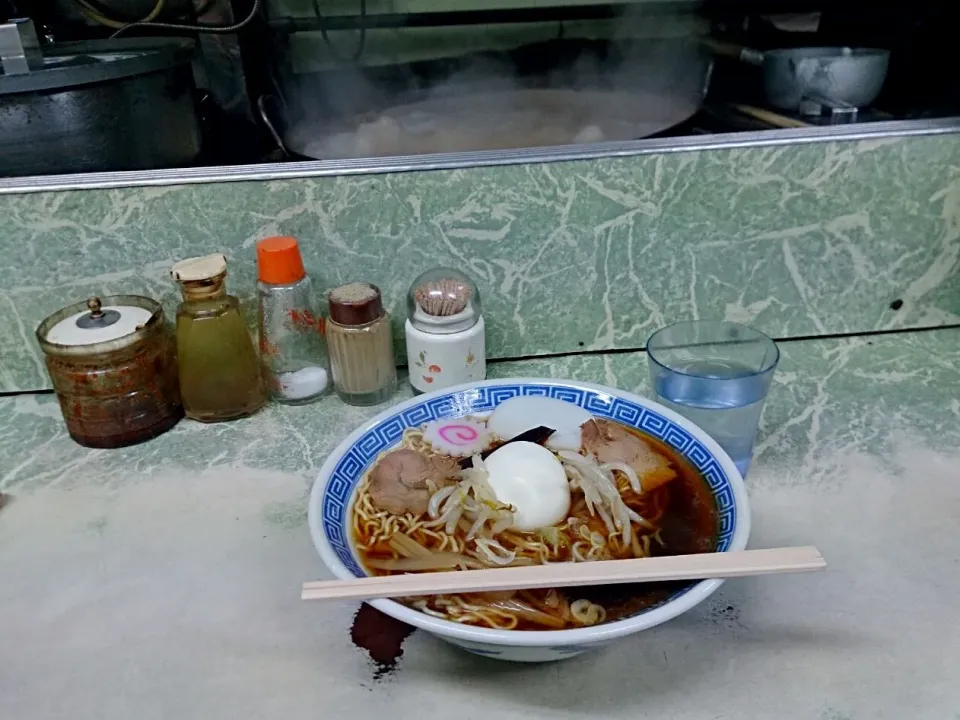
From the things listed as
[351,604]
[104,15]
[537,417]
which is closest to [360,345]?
[537,417]

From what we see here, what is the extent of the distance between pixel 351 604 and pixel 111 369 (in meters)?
0.54

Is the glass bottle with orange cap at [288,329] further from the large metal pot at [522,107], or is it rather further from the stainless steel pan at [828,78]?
the stainless steel pan at [828,78]

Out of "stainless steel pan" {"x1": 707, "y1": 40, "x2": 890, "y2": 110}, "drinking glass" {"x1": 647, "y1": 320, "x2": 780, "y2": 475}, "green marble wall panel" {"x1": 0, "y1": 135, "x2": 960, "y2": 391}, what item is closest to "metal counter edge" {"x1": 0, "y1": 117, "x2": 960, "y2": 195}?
"green marble wall panel" {"x1": 0, "y1": 135, "x2": 960, "y2": 391}

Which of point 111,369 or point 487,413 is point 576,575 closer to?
point 487,413

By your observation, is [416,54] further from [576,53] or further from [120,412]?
[120,412]

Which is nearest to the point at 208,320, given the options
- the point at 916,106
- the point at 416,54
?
the point at 416,54

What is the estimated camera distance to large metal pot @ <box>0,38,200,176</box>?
112cm

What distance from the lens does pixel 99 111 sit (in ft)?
3.81

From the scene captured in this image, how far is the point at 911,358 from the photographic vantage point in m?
1.35

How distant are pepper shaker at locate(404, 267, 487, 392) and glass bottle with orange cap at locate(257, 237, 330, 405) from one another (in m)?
0.17

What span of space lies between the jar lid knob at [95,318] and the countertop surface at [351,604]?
0.20m

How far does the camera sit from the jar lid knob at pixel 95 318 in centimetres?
114

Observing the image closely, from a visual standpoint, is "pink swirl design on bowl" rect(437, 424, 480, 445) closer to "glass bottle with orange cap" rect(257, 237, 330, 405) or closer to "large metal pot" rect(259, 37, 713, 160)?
"glass bottle with orange cap" rect(257, 237, 330, 405)

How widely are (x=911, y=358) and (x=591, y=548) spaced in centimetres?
84
